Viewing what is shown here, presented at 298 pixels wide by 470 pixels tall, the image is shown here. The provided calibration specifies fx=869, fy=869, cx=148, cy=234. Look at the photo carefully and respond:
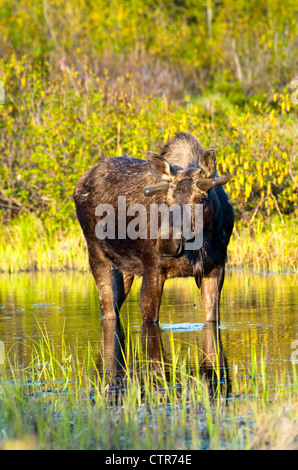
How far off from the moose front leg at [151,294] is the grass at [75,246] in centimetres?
529

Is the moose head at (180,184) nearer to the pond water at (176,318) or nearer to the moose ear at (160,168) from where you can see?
the moose ear at (160,168)

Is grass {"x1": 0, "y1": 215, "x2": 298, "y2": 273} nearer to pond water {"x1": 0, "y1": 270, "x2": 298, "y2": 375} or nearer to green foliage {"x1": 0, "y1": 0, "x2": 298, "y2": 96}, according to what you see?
pond water {"x1": 0, "y1": 270, "x2": 298, "y2": 375}

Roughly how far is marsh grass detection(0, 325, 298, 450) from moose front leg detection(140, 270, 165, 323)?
6.01 feet

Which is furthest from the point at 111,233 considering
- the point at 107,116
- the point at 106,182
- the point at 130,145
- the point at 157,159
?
the point at 107,116

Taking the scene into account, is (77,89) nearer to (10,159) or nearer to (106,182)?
(10,159)

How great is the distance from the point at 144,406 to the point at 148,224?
3898 millimetres

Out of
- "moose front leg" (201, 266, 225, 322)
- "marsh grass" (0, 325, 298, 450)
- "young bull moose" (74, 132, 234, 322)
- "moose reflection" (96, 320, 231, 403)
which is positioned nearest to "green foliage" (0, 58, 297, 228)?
"young bull moose" (74, 132, 234, 322)

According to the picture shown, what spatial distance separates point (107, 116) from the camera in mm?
18422

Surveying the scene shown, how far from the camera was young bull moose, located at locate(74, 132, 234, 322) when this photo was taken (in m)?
8.53

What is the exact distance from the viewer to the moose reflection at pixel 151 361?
625 centimetres

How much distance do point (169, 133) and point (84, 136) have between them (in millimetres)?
2089

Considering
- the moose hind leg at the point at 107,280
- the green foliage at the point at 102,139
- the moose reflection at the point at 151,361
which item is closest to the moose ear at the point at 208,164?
the moose reflection at the point at 151,361

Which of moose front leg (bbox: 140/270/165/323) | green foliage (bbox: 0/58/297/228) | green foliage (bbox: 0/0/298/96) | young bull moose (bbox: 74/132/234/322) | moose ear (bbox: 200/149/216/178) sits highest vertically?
green foliage (bbox: 0/0/298/96)

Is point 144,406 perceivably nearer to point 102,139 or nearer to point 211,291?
point 211,291
